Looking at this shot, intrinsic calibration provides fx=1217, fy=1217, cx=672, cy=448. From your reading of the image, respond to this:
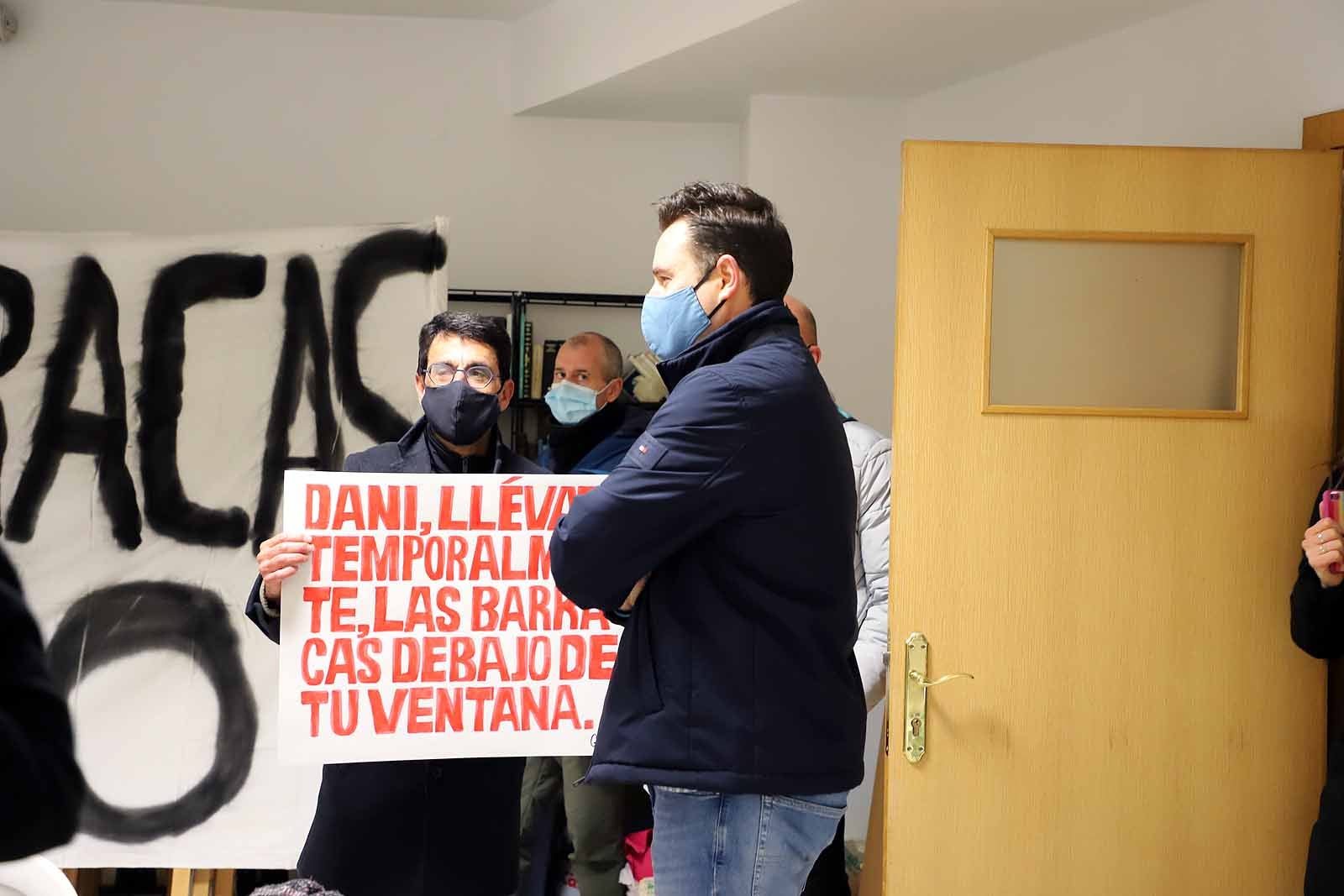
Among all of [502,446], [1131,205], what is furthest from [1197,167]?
[502,446]

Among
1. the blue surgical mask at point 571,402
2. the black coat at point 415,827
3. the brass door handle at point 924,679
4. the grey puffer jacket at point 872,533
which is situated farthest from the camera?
the blue surgical mask at point 571,402

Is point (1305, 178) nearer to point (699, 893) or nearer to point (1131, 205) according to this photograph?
point (1131, 205)

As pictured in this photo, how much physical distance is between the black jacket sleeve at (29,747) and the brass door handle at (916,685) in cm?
182

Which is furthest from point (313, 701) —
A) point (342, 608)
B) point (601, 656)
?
point (601, 656)

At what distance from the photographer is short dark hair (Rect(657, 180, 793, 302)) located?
64.4 inches

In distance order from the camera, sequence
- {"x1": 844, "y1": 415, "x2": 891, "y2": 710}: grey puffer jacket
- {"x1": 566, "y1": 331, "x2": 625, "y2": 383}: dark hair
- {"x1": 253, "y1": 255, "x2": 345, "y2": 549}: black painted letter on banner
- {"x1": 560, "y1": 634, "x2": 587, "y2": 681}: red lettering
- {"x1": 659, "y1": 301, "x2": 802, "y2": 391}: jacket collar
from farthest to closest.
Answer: {"x1": 566, "y1": 331, "x2": 625, "y2": 383}: dark hair
{"x1": 253, "y1": 255, "x2": 345, "y2": 549}: black painted letter on banner
{"x1": 844, "y1": 415, "x2": 891, "y2": 710}: grey puffer jacket
{"x1": 560, "y1": 634, "x2": 587, "y2": 681}: red lettering
{"x1": 659, "y1": 301, "x2": 802, "y2": 391}: jacket collar

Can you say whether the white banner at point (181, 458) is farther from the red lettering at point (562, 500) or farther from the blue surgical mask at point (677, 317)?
the blue surgical mask at point (677, 317)

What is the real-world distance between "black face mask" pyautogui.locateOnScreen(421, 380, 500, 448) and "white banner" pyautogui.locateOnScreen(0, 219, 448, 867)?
100cm

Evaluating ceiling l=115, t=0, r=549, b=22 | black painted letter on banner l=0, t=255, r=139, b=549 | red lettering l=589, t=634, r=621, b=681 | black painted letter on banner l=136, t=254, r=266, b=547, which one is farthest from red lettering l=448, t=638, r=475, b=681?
ceiling l=115, t=0, r=549, b=22

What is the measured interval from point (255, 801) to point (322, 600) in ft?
4.04

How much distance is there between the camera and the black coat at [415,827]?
75.6 inches

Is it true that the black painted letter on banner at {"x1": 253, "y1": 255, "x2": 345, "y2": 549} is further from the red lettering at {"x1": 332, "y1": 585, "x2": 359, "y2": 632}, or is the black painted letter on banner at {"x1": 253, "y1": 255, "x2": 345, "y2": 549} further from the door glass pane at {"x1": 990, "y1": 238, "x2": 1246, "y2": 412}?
the door glass pane at {"x1": 990, "y1": 238, "x2": 1246, "y2": 412}

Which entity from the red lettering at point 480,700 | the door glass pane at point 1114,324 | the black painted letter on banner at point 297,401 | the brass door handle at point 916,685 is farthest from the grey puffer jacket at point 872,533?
the black painted letter on banner at point 297,401

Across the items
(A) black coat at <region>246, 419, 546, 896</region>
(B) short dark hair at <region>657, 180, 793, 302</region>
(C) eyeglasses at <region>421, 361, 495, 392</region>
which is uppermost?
(B) short dark hair at <region>657, 180, 793, 302</region>
